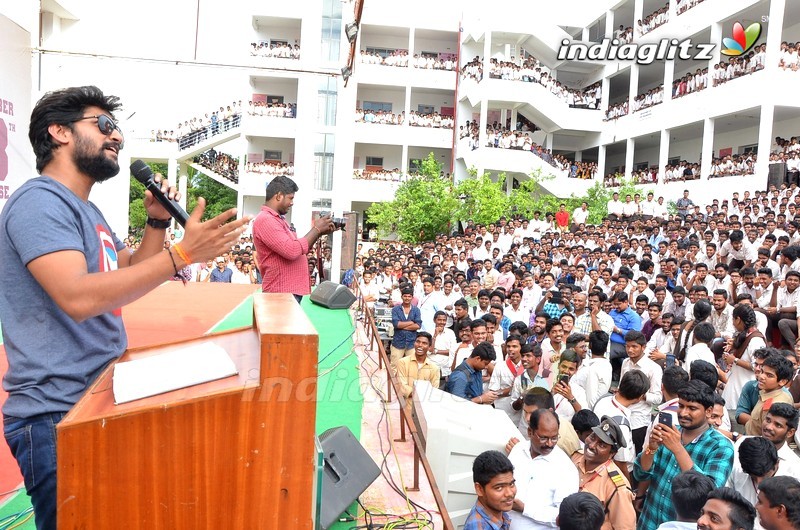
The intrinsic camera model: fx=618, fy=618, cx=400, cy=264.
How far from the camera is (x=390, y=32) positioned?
28.8m

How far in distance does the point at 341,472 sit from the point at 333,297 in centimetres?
451

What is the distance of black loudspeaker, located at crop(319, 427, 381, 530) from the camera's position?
Result: 2.39 meters

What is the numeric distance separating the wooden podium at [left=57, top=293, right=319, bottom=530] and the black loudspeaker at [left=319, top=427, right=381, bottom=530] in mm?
1040

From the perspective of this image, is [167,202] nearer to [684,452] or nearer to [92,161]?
[92,161]

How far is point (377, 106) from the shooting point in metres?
28.8

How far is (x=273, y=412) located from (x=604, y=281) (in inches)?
341

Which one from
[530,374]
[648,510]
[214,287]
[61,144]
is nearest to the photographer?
[61,144]

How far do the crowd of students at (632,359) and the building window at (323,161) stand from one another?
1.90m

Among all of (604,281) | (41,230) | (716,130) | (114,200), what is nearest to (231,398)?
(41,230)

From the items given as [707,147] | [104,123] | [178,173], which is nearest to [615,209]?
[707,147]

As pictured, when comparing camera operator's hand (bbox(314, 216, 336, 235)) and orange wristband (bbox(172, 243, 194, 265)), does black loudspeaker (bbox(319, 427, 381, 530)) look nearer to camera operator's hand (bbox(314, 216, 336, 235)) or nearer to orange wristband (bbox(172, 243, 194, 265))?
orange wristband (bbox(172, 243, 194, 265))

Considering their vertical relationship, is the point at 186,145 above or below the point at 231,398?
above

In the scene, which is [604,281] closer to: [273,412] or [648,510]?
[648,510]

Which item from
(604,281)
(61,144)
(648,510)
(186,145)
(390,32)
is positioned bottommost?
(648,510)
